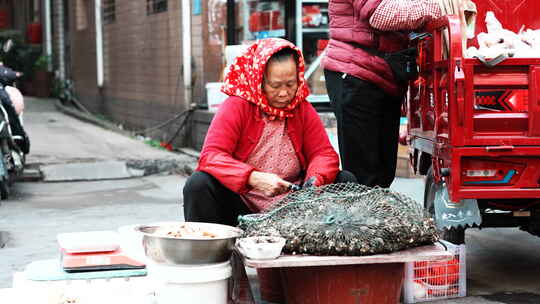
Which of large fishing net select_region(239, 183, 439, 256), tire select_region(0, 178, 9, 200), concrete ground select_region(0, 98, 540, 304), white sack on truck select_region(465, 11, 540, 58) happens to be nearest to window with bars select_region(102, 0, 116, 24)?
concrete ground select_region(0, 98, 540, 304)

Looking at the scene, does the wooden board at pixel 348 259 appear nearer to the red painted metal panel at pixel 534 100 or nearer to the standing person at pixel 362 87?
the red painted metal panel at pixel 534 100

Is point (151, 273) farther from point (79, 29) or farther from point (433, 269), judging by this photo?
point (79, 29)

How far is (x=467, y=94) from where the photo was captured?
179 inches

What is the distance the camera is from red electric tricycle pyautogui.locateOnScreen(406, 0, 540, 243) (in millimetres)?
4570

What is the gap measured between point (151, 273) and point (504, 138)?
193cm

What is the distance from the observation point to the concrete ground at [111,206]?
5.52m

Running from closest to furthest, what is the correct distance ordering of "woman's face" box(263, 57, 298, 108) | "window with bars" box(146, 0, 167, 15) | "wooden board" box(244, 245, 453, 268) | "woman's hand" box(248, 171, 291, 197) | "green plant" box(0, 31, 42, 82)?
"wooden board" box(244, 245, 453, 268), "woman's hand" box(248, 171, 291, 197), "woman's face" box(263, 57, 298, 108), "window with bars" box(146, 0, 167, 15), "green plant" box(0, 31, 42, 82)

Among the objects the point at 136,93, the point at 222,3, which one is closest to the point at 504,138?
the point at 222,3

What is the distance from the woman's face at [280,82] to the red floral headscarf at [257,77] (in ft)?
0.10

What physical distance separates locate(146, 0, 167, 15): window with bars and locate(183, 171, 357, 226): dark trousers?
31.1 feet

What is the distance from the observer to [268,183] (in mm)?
4367

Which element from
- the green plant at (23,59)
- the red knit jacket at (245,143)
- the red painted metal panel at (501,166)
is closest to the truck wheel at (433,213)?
the red painted metal panel at (501,166)

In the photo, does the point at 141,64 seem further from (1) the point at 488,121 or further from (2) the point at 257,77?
(1) the point at 488,121

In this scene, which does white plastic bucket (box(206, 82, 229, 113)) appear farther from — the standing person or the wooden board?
the wooden board
